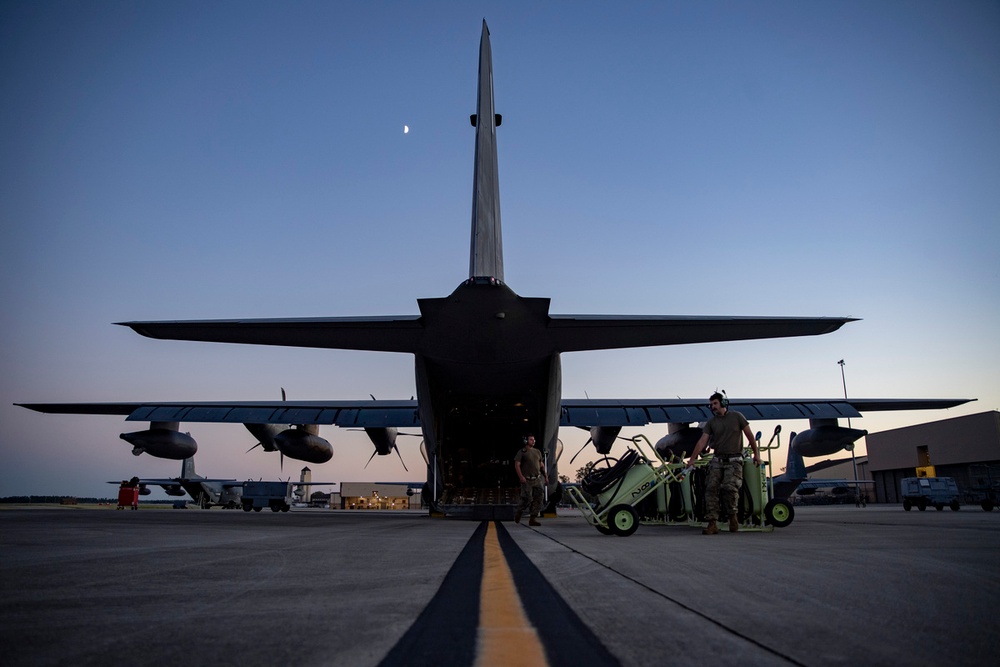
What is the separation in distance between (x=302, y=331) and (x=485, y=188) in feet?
16.1

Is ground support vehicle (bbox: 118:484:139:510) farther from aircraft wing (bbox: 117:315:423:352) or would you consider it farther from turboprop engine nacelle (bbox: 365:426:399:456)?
aircraft wing (bbox: 117:315:423:352)

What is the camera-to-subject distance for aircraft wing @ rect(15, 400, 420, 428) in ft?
64.9

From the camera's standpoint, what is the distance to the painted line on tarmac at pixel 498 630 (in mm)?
1775

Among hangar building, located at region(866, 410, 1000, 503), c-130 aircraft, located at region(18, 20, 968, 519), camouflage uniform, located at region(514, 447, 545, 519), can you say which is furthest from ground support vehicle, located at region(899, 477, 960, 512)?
camouflage uniform, located at region(514, 447, 545, 519)

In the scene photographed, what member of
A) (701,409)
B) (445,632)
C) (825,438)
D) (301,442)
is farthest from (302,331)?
(825,438)

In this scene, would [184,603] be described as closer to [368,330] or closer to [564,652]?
[564,652]

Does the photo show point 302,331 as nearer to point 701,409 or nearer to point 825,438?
point 701,409

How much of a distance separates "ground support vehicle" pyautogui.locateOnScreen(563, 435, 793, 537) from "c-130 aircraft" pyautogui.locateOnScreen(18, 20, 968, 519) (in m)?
2.37

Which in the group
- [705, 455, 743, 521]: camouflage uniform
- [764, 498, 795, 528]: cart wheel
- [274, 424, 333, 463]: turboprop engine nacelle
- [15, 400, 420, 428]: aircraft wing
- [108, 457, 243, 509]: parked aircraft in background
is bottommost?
[108, 457, 243, 509]: parked aircraft in background

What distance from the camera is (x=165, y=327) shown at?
9.08 metres

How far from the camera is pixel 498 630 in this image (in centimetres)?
214

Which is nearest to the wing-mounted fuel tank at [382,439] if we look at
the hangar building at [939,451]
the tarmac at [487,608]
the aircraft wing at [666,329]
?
the aircraft wing at [666,329]

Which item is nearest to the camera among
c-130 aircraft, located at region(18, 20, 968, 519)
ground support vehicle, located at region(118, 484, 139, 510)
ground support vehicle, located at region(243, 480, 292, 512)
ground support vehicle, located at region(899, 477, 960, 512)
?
c-130 aircraft, located at region(18, 20, 968, 519)

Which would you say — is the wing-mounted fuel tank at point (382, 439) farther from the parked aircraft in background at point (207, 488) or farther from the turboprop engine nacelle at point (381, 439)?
the parked aircraft in background at point (207, 488)
